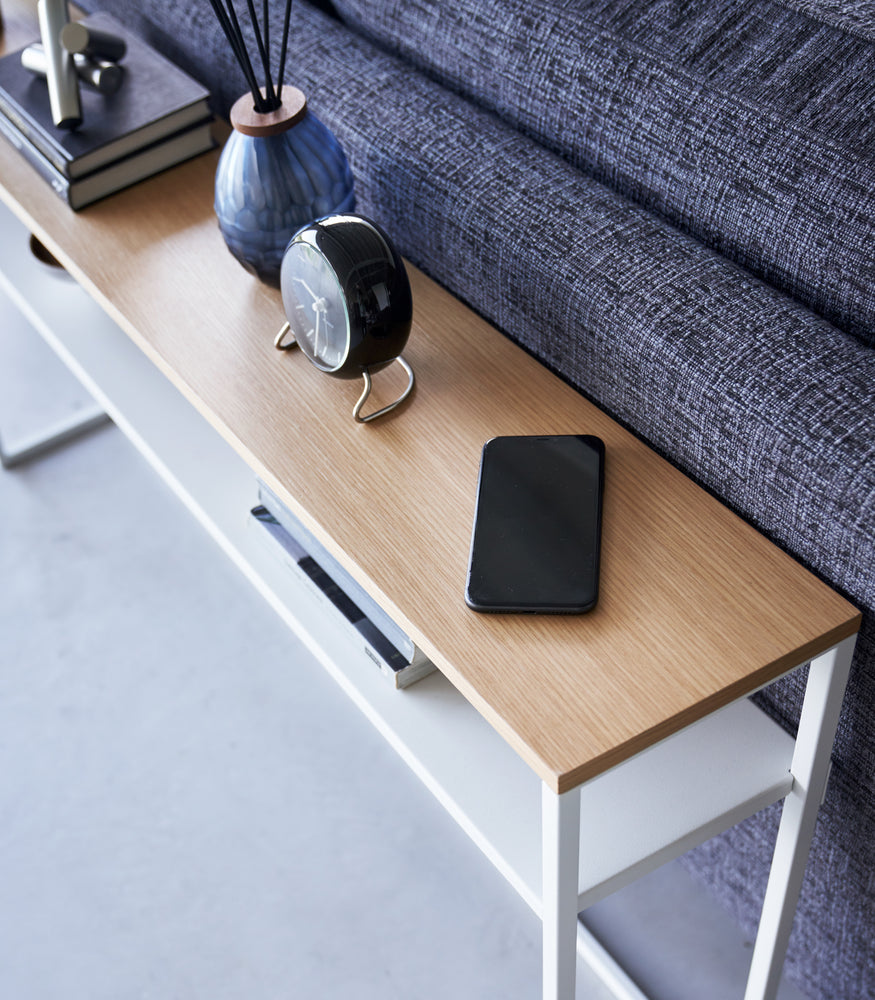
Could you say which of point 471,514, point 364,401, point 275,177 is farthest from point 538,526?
point 275,177

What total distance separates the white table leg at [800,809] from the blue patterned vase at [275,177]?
2.07 feet

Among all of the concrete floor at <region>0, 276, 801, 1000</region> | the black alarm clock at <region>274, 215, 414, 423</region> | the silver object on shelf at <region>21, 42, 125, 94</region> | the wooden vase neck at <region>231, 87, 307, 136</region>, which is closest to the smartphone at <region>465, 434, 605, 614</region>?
the black alarm clock at <region>274, 215, 414, 423</region>

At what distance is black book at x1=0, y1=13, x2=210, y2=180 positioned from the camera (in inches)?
49.7

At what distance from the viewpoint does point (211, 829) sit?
141 cm

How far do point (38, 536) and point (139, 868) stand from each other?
0.63m

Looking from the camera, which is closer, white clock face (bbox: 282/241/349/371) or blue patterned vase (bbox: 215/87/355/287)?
white clock face (bbox: 282/241/349/371)

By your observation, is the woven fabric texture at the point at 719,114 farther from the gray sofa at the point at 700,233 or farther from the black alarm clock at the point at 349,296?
the black alarm clock at the point at 349,296

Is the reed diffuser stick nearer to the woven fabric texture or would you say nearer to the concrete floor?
the woven fabric texture

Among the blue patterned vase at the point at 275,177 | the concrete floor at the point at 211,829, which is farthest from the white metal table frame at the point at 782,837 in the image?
the blue patterned vase at the point at 275,177

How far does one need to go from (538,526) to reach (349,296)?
0.83 feet

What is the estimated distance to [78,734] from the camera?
1523 mm

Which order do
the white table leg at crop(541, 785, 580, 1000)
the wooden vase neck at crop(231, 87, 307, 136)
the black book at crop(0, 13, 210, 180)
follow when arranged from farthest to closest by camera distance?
1. the black book at crop(0, 13, 210, 180)
2. the wooden vase neck at crop(231, 87, 307, 136)
3. the white table leg at crop(541, 785, 580, 1000)

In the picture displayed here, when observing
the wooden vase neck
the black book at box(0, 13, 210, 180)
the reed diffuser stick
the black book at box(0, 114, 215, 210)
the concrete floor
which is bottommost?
the concrete floor

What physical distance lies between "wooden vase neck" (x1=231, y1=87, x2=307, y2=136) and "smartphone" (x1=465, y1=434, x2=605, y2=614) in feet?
1.23
